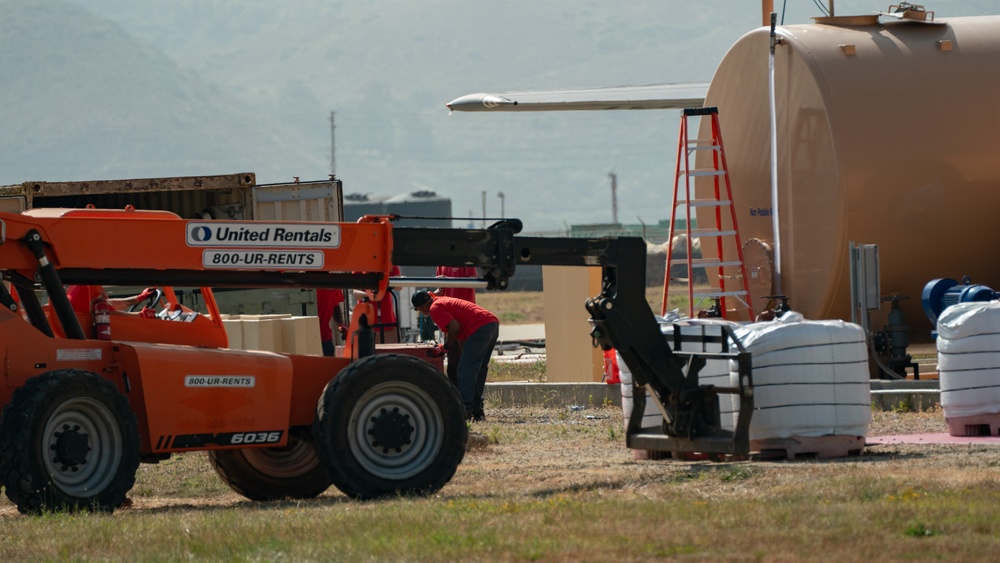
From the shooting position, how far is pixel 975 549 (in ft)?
23.7

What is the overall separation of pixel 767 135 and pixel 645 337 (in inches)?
225

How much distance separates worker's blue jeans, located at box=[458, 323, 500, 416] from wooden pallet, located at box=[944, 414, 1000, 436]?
5425mm

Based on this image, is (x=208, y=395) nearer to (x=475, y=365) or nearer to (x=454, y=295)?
(x=475, y=365)

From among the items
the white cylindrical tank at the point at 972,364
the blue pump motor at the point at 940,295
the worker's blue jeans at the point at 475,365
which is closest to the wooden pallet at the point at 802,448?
the white cylindrical tank at the point at 972,364

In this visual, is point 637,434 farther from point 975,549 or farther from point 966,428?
point 975,549

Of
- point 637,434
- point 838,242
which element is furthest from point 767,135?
point 637,434

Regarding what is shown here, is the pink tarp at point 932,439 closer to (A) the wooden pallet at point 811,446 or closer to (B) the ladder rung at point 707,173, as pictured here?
(A) the wooden pallet at point 811,446

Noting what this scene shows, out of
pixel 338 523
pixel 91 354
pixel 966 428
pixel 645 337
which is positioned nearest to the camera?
pixel 338 523

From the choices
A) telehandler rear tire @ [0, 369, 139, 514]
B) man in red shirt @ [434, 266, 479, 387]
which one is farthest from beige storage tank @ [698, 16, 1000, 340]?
telehandler rear tire @ [0, 369, 139, 514]

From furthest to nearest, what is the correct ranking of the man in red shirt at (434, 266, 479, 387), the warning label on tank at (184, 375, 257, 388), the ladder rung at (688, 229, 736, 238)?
the man in red shirt at (434, 266, 479, 387), the ladder rung at (688, 229, 736, 238), the warning label on tank at (184, 375, 257, 388)

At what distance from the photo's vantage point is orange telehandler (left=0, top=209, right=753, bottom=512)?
9555 mm

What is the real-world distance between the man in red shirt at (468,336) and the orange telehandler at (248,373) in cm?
582

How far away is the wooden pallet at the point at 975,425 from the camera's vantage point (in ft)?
41.3

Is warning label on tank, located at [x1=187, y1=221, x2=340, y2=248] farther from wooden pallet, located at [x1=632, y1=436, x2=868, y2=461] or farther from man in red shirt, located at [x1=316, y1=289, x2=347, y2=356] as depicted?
man in red shirt, located at [x1=316, y1=289, x2=347, y2=356]
